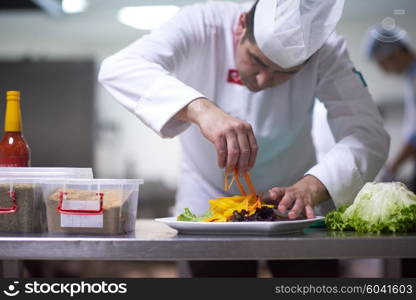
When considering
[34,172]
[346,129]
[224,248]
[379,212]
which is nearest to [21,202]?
[34,172]

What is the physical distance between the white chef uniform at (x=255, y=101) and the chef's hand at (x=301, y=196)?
0.03 metres

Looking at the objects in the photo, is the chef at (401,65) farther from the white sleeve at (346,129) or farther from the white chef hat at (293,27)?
the white chef hat at (293,27)

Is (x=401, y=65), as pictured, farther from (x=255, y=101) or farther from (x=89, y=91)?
(x=255, y=101)

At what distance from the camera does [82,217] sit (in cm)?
106

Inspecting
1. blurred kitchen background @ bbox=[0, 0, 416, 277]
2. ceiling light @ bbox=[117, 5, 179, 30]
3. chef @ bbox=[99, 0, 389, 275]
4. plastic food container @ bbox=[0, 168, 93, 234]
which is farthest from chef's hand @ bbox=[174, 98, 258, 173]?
blurred kitchen background @ bbox=[0, 0, 416, 277]

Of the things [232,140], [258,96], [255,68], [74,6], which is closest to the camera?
[232,140]

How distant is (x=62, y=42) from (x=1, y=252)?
144 inches

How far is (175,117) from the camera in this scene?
49.6 inches

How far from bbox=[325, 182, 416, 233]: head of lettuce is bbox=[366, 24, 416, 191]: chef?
275cm

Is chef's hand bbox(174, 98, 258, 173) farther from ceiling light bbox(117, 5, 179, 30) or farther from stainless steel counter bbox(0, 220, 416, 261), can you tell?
ceiling light bbox(117, 5, 179, 30)

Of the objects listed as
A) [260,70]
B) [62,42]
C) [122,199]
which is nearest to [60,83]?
[62,42]

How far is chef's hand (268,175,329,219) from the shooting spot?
1.20 m

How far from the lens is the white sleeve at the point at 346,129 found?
138cm

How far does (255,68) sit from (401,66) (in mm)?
2933
